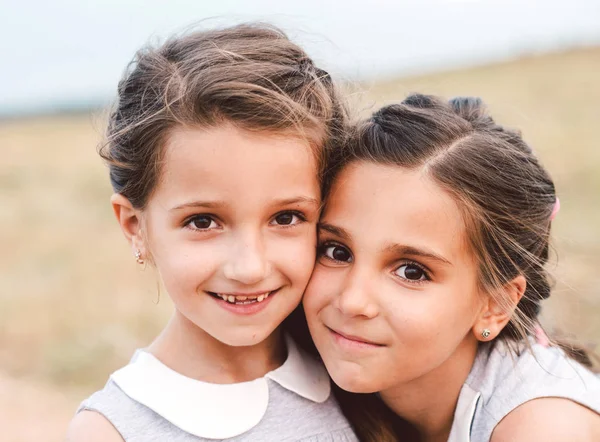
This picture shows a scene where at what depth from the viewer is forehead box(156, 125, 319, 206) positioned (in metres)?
2.07

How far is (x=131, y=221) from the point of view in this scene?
2.37m

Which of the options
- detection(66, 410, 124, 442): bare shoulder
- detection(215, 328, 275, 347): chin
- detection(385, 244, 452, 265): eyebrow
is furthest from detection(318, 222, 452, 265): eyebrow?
detection(66, 410, 124, 442): bare shoulder

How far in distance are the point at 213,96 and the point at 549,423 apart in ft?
4.52

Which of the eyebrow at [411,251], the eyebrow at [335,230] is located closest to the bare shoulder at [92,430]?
the eyebrow at [335,230]

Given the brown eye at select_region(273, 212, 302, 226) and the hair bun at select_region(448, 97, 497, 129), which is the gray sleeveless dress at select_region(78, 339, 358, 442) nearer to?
the brown eye at select_region(273, 212, 302, 226)

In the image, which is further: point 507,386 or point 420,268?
point 507,386

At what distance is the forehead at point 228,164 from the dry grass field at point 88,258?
0.58 metres

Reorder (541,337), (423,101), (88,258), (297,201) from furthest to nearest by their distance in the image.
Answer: (88,258) → (541,337) → (423,101) → (297,201)

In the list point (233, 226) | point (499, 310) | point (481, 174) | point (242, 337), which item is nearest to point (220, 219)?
point (233, 226)

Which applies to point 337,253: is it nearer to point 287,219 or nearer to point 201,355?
point 287,219

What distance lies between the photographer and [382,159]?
2305 millimetres

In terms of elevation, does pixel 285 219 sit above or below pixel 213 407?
above

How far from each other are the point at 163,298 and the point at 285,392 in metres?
3.83

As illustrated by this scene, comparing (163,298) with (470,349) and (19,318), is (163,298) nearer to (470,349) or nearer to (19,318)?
(19,318)
